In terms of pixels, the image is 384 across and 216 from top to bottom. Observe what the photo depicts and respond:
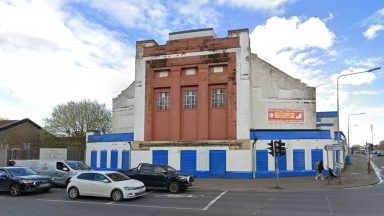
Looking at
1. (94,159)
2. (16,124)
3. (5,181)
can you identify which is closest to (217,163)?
(94,159)

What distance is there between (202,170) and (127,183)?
16.4m

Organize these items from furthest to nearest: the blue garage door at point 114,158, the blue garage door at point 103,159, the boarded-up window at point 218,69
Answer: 1. the blue garage door at point 103,159
2. the blue garage door at point 114,158
3. the boarded-up window at point 218,69

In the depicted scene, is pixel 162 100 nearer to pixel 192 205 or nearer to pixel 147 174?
pixel 147 174

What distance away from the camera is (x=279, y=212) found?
14.7 metres

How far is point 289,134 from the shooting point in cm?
3406

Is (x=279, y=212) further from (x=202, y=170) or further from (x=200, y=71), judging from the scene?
(x=200, y=71)

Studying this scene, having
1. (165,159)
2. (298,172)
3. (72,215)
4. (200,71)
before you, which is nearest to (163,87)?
(200,71)

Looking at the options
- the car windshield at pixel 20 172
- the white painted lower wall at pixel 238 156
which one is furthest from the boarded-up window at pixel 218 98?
the car windshield at pixel 20 172

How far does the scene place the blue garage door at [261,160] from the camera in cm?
3328

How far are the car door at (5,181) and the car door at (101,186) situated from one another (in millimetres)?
4907

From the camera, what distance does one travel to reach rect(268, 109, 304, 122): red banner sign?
122ft

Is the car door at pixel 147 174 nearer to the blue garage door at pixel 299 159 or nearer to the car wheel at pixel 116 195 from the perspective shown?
the car wheel at pixel 116 195

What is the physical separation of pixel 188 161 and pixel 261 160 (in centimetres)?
638

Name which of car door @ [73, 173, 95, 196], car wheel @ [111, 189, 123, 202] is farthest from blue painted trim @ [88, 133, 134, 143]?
car wheel @ [111, 189, 123, 202]
